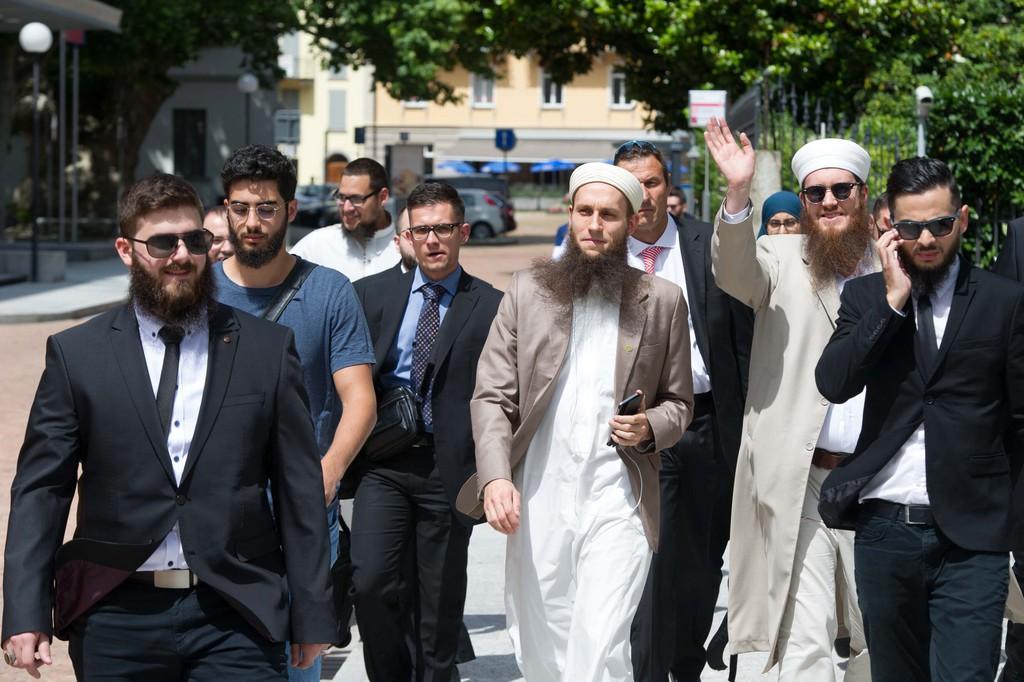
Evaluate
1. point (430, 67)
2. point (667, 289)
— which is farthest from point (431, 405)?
point (430, 67)

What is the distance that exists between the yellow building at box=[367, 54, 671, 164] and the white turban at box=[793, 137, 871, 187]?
234ft

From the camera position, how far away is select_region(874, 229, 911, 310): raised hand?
4.58m

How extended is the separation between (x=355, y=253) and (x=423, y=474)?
6.00ft

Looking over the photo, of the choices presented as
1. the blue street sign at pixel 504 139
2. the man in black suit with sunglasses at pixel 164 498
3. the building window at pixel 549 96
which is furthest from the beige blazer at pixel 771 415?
the building window at pixel 549 96

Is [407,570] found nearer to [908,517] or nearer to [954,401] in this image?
[908,517]

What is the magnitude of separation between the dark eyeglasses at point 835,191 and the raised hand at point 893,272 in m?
0.95

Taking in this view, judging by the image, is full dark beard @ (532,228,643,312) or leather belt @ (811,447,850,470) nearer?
full dark beard @ (532,228,643,312)

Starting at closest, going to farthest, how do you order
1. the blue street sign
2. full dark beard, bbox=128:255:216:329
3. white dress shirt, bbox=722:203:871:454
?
full dark beard, bbox=128:255:216:329 < white dress shirt, bbox=722:203:871:454 < the blue street sign

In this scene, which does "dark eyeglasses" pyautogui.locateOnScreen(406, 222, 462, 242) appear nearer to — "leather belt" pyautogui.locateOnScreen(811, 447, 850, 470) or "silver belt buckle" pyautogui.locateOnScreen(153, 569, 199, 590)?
"leather belt" pyautogui.locateOnScreen(811, 447, 850, 470)

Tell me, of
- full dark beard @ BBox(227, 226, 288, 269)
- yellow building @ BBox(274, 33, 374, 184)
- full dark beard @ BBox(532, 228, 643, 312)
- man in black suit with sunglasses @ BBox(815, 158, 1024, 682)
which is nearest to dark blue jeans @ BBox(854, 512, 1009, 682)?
man in black suit with sunglasses @ BBox(815, 158, 1024, 682)

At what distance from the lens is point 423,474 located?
6.17 metres

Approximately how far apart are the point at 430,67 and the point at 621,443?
1355 inches

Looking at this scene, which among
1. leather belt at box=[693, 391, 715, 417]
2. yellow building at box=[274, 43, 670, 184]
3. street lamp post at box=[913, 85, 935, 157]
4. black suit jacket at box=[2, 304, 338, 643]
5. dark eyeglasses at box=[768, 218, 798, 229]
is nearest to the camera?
black suit jacket at box=[2, 304, 338, 643]

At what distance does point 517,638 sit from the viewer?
5.14 meters
